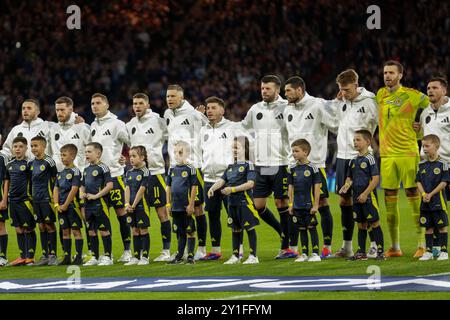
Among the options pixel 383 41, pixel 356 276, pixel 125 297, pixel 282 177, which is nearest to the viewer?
pixel 125 297

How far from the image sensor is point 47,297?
9.04m

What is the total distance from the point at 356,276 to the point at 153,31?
21.2 metres

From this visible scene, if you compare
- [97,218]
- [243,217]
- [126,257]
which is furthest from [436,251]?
[97,218]

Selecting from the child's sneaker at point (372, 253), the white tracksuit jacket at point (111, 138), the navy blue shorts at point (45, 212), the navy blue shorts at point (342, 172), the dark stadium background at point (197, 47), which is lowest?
the child's sneaker at point (372, 253)

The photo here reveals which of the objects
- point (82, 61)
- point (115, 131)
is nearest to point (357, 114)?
point (115, 131)

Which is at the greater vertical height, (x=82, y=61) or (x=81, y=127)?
(x=82, y=61)

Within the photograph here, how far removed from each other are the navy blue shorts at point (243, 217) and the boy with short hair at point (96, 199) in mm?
1622

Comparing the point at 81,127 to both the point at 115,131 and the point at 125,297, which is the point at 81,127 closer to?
the point at 115,131

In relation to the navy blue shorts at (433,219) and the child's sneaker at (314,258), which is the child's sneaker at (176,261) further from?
the navy blue shorts at (433,219)

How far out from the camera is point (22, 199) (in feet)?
40.7

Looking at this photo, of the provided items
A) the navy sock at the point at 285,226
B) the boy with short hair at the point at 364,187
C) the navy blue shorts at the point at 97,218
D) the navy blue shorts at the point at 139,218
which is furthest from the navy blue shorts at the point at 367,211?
the navy blue shorts at the point at 97,218

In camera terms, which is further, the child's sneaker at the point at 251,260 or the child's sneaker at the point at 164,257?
the child's sneaker at the point at 164,257

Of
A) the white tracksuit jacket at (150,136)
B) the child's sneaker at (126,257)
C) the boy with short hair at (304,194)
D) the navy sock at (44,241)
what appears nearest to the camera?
the boy with short hair at (304,194)

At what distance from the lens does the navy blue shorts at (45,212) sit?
12.2 m
